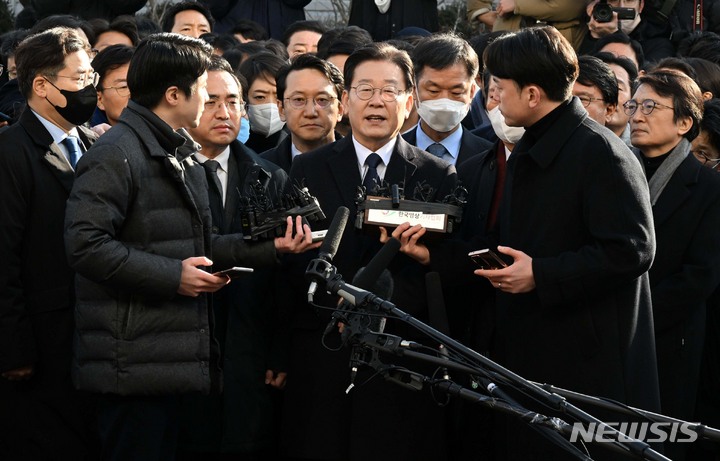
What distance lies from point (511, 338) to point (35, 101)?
2.70m

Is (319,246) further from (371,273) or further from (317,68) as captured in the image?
(317,68)

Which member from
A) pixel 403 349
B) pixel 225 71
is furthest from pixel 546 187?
pixel 225 71

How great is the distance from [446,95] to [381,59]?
2.99 ft

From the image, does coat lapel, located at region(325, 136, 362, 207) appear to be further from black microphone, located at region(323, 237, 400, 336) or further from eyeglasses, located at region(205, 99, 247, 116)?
black microphone, located at region(323, 237, 400, 336)

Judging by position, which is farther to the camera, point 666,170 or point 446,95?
point 446,95

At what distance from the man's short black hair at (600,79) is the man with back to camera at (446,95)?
2.34 ft

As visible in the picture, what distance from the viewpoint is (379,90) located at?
5.89 m

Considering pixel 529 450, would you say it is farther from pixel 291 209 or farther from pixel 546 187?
pixel 291 209

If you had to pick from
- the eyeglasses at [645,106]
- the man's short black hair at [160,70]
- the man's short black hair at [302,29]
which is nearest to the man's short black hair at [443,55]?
the eyeglasses at [645,106]

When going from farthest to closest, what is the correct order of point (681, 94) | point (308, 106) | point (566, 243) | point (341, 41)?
point (341, 41) → point (308, 106) → point (681, 94) → point (566, 243)

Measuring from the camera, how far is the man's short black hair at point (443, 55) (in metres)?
6.77

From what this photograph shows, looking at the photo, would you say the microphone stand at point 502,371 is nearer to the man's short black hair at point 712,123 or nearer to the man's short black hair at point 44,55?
the man's short black hair at point 44,55

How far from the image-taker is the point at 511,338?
16.6ft

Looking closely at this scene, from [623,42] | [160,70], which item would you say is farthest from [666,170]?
[623,42]
